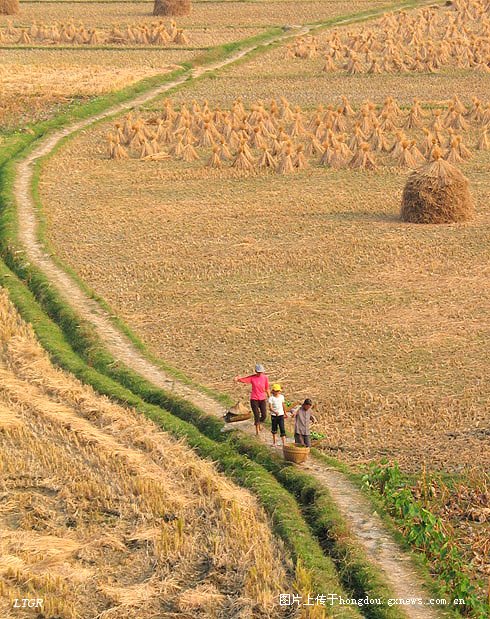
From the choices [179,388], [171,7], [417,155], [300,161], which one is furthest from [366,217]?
[171,7]

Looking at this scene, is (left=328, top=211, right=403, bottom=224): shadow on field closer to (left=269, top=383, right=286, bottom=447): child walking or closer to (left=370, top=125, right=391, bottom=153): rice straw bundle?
(left=370, top=125, right=391, bottom=153): rice straw bundle

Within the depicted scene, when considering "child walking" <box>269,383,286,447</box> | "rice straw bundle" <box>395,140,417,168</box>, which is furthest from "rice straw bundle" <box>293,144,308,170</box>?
"child walking" <box>269,383,286,447</box>

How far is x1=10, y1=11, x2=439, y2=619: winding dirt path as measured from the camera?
516 inches

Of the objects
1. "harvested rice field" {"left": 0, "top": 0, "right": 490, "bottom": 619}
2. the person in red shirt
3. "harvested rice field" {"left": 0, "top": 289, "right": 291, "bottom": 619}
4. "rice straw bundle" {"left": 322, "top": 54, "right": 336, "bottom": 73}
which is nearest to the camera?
"harvested rice field" {"left": 0, "top": 289, "right": 291, "bottom": 619}

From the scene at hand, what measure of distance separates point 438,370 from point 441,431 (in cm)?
228

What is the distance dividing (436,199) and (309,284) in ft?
18.3

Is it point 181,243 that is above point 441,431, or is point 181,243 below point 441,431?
above

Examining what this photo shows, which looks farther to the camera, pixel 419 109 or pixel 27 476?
pixel 419 109

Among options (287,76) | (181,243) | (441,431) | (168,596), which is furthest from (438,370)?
(287,76)

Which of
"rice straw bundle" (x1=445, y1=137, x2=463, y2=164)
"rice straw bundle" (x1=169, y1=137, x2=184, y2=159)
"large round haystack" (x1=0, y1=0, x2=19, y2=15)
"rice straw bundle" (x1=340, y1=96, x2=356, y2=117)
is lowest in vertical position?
"rice straw bundle" (x1=445, y1=137, x2=463, y2=164)

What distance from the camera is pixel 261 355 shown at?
19.5 m

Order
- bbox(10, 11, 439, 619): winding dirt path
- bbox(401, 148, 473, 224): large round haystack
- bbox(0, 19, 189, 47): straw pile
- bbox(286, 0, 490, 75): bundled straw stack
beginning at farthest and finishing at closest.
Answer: bbox(0, 19, 189, 47): straw pile < bbox(286, 0, 490, 75): bundled straw stack < bbox(401, 148, 473, 224): large round haystack < bbox(10, 11, 439, 619): winding dirt path

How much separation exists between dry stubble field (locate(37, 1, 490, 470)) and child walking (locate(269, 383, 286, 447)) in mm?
696

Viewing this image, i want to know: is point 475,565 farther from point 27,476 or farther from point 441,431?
point 27,476
